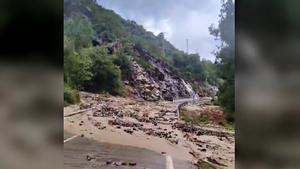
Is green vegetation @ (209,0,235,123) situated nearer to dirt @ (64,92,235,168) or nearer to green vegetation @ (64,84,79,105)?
dirt @ (64,92,235,168)

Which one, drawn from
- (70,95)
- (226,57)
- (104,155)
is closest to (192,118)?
(226,57)

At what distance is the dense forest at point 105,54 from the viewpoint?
184cm

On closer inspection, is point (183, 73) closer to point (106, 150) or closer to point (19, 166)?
point (106, 150)

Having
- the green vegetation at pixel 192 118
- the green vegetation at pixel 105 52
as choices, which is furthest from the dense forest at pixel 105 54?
the green vegetation at pixel 192 118

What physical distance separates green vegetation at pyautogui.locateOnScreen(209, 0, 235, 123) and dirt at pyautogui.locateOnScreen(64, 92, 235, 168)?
0.44 feet

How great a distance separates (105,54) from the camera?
6.24 ft

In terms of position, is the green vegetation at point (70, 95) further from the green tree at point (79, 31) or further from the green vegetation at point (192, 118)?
the green vegetation at point (192, 118)

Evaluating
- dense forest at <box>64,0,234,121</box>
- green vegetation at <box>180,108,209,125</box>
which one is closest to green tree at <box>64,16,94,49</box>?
dense forest at <box>64,0,234,121</box>

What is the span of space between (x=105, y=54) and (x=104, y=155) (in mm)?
513

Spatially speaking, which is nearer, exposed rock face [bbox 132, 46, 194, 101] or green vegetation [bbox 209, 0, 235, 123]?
green vegetation [bbox 209, 0, 235, 123]

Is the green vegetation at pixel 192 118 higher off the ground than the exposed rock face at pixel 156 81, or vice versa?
the exposed rock face at pixel 156 81

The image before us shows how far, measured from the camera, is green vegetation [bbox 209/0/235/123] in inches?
66.5

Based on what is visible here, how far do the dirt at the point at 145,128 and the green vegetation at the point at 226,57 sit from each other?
13 cm

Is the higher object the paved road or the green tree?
the green tree
